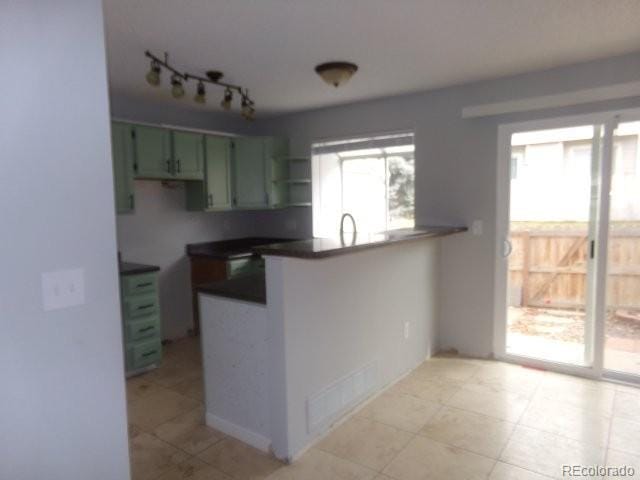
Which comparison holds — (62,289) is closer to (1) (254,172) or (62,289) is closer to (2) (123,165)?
(2) (123,165)

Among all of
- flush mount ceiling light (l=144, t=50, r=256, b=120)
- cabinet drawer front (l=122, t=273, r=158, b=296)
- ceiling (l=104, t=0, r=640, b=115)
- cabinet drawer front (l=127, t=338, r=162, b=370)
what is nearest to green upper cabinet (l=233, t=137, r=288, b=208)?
flush mount ceiling light (l=144, t=50, r=256, b=120)

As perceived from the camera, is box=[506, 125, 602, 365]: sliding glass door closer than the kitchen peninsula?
No

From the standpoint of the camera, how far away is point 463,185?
11.9ft

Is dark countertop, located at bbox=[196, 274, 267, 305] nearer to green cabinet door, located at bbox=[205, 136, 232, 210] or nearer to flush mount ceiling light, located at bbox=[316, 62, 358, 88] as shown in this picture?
flush mount ceiling light, located at bbox=[316, 62, 358, 88]

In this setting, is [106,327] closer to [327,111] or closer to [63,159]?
[63,159]

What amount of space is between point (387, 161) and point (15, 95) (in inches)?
135

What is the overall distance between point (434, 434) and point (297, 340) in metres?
1.02

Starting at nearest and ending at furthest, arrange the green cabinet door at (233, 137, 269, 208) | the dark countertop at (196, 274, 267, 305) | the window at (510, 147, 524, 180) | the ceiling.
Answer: the ceiling
the dark countertop at (196, 274, 267, 305)
the window at (510, 147, 524, 180)
the green cabinet door at (233, 137, 269, 208)

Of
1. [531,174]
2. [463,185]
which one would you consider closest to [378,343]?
[463,185]

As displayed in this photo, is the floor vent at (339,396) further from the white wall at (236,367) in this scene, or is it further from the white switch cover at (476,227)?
the white switch cover at (476,227)

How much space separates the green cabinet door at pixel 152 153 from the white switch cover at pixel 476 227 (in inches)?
108

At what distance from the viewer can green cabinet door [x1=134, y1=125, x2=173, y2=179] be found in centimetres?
359

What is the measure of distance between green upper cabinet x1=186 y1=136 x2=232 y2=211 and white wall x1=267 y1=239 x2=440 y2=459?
6.67 ft

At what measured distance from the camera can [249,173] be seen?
178 inches
